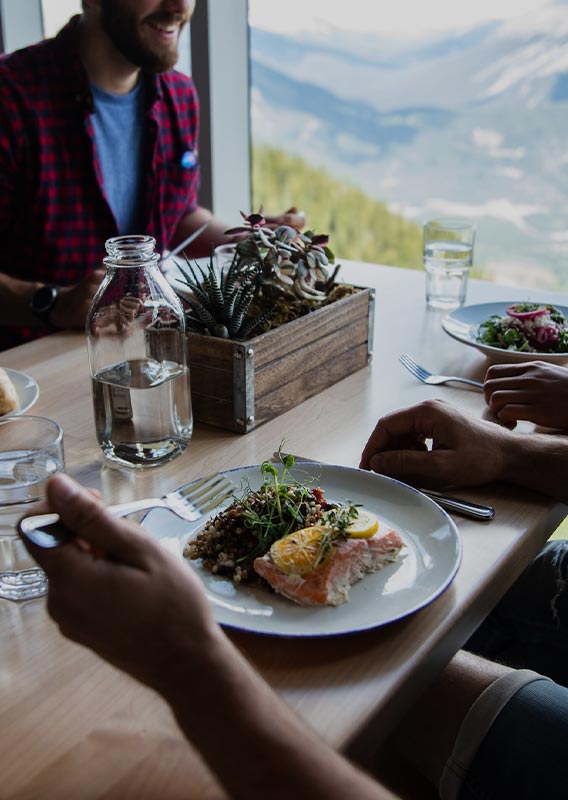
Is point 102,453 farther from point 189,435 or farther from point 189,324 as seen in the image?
point 189,324

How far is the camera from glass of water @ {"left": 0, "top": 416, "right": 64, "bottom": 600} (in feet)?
2.47

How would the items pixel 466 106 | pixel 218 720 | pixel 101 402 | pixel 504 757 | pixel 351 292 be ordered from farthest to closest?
pixel 466 106 < pixel 351 292 < pixel 101 402 < pixel 504 757 < pixel 218 720

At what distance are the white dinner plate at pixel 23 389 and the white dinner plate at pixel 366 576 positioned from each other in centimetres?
39

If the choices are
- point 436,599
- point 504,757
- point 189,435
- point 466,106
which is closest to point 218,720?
point 436,599

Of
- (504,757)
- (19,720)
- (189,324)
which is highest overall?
(189,324)

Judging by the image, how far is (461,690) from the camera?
95cm

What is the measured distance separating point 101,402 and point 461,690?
57 centimetres

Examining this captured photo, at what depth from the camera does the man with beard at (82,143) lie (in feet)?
6.45

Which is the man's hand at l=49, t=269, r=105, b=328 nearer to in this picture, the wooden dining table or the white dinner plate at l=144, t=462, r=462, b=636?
the wooden dining table

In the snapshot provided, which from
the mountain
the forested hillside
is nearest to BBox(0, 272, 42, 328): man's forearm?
the forested hillside

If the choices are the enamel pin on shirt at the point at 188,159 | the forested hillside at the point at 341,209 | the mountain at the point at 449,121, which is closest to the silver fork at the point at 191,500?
the enamel pin on shirt at the point at 188,159

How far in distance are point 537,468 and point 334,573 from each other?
0.36 m

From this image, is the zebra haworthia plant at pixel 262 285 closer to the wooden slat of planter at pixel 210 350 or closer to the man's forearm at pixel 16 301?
the wooden slat of planter at pixel 210 350

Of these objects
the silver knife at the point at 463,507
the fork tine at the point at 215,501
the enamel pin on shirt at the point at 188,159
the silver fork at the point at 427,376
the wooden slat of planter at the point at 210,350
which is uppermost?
the enamel pin on shirt at the point at 188,159
